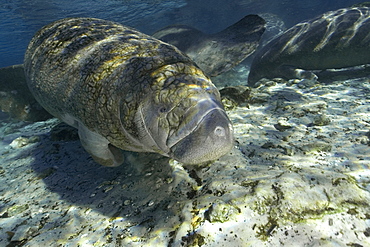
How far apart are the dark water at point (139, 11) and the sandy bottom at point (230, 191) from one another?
22.6 m

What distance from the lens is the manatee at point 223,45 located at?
5398mm

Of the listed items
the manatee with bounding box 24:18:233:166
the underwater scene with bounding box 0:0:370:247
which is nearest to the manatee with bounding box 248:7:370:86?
the underwater scene with bounding box 0:0:370:247

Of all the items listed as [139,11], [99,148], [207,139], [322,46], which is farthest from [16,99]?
[139,11]

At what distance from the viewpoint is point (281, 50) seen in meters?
6.46

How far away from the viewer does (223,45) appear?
236 inches

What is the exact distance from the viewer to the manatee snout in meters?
1.61

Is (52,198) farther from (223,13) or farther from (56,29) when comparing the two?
(223,13)

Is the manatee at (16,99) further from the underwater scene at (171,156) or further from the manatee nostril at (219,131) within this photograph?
the manatee nostril at (219,131)

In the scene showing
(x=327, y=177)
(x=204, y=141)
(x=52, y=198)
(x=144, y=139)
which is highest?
(x=204, y=141)

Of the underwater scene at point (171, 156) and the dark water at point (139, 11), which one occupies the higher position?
the underwater scene at point (171, 156)

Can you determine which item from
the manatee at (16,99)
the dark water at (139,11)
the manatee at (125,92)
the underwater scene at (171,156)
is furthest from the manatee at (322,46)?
the dark water at (139,11)

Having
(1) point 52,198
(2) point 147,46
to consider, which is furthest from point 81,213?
(2) point 147,46

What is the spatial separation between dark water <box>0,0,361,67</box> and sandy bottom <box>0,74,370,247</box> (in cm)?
2262

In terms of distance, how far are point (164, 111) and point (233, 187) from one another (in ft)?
3.03
